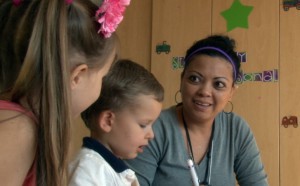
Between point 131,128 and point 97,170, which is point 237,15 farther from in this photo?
point 97,170

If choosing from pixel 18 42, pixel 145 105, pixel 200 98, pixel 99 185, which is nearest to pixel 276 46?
pixel 200 98

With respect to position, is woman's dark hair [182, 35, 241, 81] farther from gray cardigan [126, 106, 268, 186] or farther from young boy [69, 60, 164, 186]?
young boy [69, 60, 164, 186]

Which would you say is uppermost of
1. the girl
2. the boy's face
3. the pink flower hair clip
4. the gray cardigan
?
the pink flower hair clip

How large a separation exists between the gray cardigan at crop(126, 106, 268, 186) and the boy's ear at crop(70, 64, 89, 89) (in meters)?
0.62

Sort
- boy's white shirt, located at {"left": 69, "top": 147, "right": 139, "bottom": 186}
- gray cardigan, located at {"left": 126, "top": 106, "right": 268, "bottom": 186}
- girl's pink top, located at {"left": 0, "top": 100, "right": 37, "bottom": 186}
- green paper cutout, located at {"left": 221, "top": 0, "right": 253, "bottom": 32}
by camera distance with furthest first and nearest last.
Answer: green paper cutout, located at {"left": 221, "top": 0, "right": 253, "bottom": 32} → gray cardigan, located at {"left": 126, "top": 106, "right": 268, "bottom": 186} → boy's white shirt, located at {"left": 69, "top": 147, "right": 139, "bottom": 186} → girl's pink top, located at {"left": 0, "top": 100, "right": 37, "bottom": 186}

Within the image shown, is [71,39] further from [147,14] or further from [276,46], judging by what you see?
[147,14]

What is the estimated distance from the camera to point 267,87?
2596 millimetres

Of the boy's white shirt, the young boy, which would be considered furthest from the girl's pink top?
the young boy

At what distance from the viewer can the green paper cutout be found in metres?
2.68

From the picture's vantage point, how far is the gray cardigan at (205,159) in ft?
4.28

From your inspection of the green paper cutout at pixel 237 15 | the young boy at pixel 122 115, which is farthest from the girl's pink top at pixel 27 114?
the green paper cutout at pixel 237 15

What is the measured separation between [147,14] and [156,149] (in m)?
1.85

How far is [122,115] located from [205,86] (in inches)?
16.8

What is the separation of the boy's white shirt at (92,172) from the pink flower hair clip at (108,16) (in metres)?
A: 0.30
